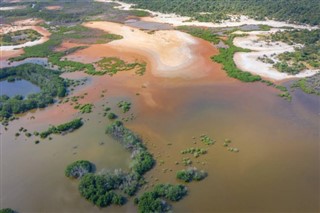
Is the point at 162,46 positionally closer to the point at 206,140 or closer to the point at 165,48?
the point at 165,48

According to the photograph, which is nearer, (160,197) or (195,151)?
(160,197)

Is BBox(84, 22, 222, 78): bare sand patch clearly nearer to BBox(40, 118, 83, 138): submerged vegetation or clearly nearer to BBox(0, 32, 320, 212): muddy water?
BBox(0, 32, 320, 212): muddy water

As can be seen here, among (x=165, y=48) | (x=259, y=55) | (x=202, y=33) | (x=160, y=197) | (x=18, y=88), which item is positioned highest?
(x=202, y=33)

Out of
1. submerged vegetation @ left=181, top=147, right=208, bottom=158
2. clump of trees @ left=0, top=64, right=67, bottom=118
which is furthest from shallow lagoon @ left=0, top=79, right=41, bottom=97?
submerged vegetation @ left=181, top=147, right=208, bottom=158

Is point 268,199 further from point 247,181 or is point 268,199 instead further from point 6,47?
point 6,47

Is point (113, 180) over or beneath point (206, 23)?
beneath

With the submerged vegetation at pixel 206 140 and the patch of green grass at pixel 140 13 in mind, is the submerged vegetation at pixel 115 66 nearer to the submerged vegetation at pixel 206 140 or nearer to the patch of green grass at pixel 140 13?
the submerged vegetation at pixel 206 140

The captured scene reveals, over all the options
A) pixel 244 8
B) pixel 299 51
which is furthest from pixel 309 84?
pixel 244 8

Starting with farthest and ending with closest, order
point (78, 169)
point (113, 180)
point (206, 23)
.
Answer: point (206, 23) → point (78, 169) → point (113, 180)
